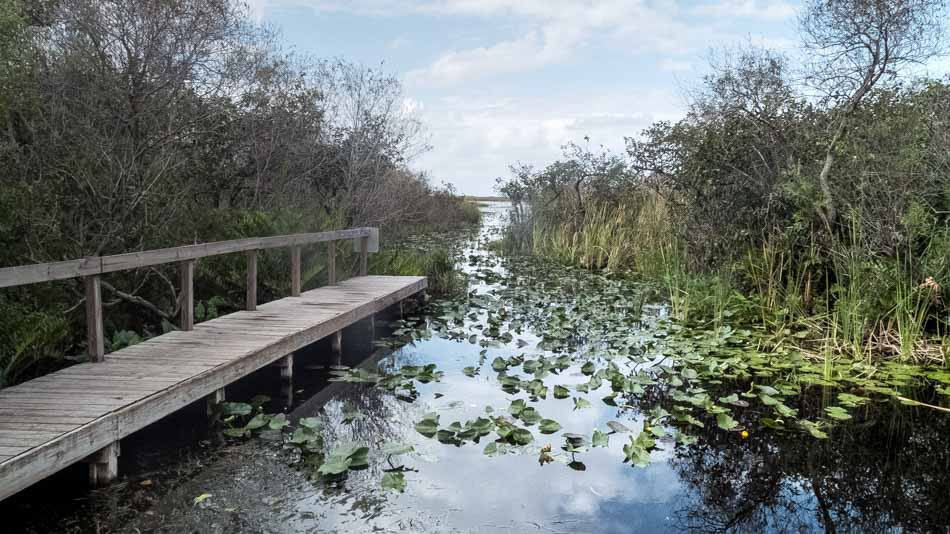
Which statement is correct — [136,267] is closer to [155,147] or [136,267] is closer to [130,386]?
[130,386]

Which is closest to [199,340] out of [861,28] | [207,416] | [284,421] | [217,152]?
[207,416]

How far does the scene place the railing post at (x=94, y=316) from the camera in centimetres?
431

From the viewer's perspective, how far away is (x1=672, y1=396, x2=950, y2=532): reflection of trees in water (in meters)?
3.41

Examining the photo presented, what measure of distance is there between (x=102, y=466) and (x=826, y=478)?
142 inches

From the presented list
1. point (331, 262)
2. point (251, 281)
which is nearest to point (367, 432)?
point (251, 281)

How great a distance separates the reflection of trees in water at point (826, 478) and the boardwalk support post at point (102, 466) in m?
2.67

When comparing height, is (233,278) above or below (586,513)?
above

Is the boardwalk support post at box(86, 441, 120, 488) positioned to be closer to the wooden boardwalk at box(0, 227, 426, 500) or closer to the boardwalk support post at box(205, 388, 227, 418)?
the wooden boardwalk at box(0, 227, 426, 500)

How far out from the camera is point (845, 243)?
716 centimetres

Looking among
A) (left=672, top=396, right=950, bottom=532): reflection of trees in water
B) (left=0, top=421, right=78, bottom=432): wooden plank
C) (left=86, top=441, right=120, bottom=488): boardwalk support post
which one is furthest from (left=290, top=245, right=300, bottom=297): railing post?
(left=672, top=396, right=950, bottom=532): reflection of trees in water

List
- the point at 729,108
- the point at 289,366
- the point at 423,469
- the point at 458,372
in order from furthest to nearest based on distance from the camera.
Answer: the point at 729,108 → the point at 458,372 → the point at 289,366 → the point at 423,469

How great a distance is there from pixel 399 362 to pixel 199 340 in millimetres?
1892

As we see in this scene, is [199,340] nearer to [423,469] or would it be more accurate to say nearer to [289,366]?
[289,366]

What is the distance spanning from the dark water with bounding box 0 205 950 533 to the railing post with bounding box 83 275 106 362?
2.37 feet
